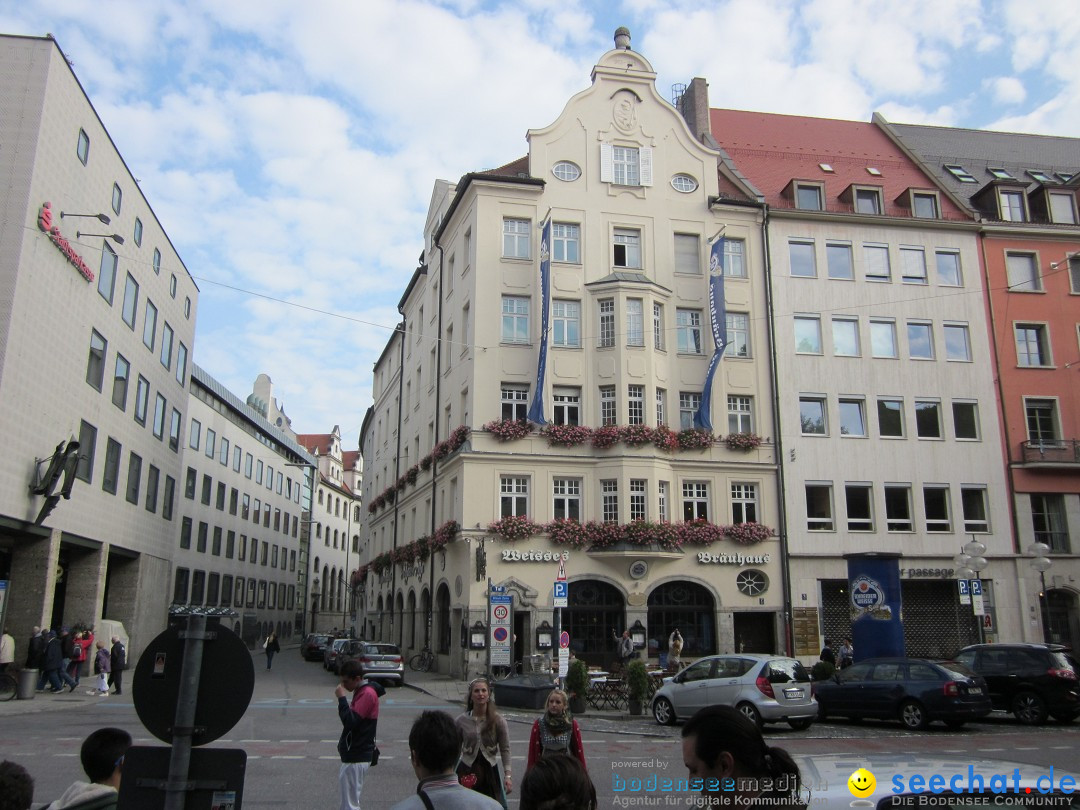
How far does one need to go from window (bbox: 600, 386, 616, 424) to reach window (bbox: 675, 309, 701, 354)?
343 cm

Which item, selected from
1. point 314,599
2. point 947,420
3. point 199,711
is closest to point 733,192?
point 947,420

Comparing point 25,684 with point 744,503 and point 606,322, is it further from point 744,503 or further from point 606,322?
point 744,503

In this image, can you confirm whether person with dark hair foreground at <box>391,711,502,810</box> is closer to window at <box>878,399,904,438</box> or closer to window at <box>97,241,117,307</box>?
window at <box>97,241,117,307</box>

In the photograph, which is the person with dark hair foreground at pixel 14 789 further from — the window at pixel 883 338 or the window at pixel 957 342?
the window at pixel 957 342

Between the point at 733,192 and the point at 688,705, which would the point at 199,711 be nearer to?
the point at 688,705

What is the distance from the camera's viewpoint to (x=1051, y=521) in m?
34.2

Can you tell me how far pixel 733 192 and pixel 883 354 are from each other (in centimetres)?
860

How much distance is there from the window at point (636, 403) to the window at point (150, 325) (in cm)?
1950

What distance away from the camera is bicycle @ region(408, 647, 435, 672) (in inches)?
1363

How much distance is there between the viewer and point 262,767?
1305cm

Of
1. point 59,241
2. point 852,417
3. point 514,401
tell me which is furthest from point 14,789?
point 852,417

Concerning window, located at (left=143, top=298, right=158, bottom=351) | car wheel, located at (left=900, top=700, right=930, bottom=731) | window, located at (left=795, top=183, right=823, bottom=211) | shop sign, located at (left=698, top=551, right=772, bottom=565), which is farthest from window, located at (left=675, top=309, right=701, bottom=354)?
window, located at (left=143, top=298, right=158, bottom=351)

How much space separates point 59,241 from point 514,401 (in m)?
14.8

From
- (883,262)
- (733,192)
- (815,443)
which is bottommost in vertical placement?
(815,443)
